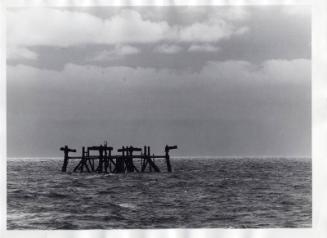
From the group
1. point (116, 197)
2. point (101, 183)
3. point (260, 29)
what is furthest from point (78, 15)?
point (101, 183)

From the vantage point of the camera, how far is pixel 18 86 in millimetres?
13500

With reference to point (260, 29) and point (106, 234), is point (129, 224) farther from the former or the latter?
point (260, 29)

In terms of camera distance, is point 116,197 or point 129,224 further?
→ point 116,197

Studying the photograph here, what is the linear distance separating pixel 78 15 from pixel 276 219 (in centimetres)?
668

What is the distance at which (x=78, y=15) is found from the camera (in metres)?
12.9

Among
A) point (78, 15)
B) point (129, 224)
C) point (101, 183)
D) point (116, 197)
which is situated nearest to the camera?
point (78, 15)

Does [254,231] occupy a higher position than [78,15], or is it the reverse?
[78,15]

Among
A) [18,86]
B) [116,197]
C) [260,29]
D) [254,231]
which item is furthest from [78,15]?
[116,197]
